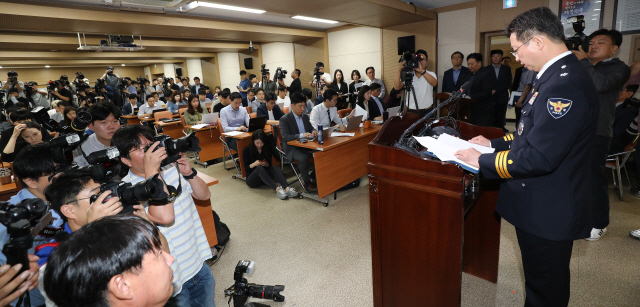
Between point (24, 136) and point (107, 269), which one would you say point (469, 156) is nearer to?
point (107, 269)

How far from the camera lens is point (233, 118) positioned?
5215mm

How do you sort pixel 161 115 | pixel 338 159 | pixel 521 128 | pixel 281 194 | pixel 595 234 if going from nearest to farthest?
1. pixel 521 128
2. pixel 595 234
3. pixel 338 159
4. pixel 281 194
5. pixel 161 115

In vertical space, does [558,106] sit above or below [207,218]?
above

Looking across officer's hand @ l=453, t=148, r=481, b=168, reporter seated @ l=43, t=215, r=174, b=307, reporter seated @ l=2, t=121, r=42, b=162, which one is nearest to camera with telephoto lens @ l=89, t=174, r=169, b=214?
reporter seated @ l=43, t=215, r=174, b=307

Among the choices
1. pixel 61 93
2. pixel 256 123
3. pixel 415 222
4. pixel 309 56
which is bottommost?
pixel 415 222

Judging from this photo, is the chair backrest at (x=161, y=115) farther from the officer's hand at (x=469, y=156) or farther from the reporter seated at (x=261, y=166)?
the officer's hand at (x=469, y=156)

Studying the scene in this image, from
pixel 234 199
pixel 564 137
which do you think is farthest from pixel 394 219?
pixel 234 199

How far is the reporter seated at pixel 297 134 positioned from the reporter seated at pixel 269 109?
130 centimetres

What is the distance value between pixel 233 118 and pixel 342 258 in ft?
11.2

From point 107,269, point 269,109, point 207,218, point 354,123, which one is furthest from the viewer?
point 269,109

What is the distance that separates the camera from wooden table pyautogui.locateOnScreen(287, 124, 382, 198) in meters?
3.59

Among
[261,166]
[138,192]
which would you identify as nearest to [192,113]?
[261,166]

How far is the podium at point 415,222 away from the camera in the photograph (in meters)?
1.31

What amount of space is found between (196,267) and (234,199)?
2684 mm
